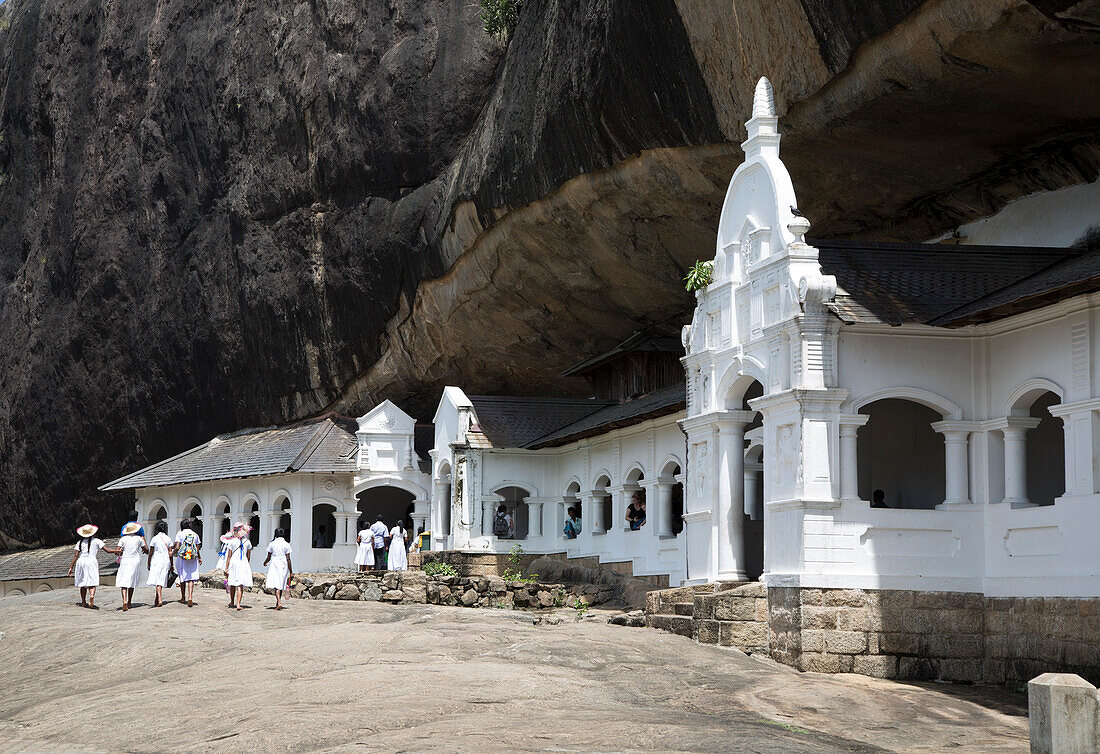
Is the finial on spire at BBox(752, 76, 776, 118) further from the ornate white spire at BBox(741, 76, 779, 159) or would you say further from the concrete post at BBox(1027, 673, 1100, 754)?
the concrete post at BBox(1027, 673, 1100, 754)

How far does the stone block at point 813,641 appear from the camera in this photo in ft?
52.4

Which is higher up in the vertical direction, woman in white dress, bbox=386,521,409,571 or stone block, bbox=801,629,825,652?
woman in white dress, bbox=386,521,409,571

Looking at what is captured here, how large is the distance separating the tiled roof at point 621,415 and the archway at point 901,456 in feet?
13.1

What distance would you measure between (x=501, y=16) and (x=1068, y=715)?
25.4m

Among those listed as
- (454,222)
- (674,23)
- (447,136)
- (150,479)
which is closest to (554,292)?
(454,222)

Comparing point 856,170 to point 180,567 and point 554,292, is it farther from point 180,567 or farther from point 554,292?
point 180,567

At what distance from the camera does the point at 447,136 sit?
35.1 metres

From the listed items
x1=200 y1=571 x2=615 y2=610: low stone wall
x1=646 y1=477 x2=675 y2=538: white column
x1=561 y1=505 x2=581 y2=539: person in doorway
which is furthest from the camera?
x1=561 y1=505 x2=581 y2=539: person in doorway

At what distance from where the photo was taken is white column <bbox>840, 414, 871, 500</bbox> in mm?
16688

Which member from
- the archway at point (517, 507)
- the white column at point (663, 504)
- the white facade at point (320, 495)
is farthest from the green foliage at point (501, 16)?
the white column at point (663, 504)

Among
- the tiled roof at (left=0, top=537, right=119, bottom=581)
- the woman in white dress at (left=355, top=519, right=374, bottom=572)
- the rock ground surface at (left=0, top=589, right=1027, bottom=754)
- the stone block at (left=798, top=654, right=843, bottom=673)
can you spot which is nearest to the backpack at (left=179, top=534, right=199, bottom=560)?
the rock ground surface at (left=0, top=589, right=1027, bottom=754)

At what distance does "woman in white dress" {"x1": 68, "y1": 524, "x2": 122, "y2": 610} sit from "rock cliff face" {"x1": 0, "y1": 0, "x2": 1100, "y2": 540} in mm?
12085

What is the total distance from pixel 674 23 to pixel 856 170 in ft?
13.5

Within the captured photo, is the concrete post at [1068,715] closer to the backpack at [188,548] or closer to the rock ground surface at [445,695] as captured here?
the rock ground surface at [445,695]
